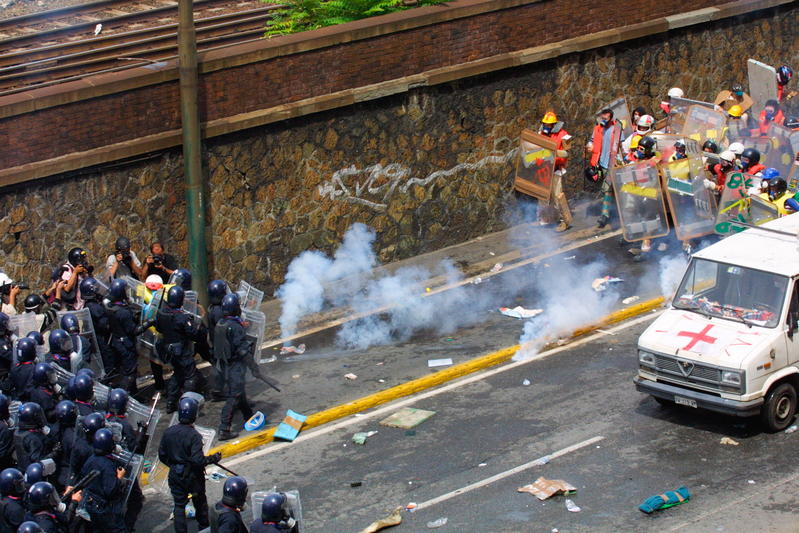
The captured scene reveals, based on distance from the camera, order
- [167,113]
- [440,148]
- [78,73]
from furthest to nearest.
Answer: [78,73] < [440,148] < [167,113]

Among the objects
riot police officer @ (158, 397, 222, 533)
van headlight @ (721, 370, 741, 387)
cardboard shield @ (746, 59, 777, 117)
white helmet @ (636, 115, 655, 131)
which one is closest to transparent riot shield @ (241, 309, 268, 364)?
riot police officer @ (158, 397, 222, 533)

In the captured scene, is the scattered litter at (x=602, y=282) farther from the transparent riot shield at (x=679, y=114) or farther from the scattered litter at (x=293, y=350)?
the scattered litter at (x=293, y=350)

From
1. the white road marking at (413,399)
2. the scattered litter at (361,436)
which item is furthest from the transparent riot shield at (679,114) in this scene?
the scattered litter at (361,436)

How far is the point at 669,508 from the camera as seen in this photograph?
35.4ft

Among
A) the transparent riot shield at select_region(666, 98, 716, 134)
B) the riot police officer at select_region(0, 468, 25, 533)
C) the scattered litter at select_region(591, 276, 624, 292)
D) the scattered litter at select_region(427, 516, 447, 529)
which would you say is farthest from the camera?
the transparent riot shield at select_region(666, 98, 716, 134)

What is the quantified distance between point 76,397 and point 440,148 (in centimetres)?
845

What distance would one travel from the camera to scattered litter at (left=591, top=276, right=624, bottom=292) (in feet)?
53.5

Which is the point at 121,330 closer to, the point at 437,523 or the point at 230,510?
the point at 437,523

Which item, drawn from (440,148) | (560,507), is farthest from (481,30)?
(560,507)

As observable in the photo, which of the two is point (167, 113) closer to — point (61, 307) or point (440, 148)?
point (61, 307)

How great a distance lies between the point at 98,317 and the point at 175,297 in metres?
1.06

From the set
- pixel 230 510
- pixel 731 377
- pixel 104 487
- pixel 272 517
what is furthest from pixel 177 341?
pixel 731 377

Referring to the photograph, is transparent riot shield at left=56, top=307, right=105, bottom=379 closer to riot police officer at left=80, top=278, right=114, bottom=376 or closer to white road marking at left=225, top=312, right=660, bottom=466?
riot police officer at left=80, top=278, right=114, bottom=376

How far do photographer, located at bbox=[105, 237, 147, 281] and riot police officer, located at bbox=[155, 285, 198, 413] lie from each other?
1817 millimetres
